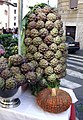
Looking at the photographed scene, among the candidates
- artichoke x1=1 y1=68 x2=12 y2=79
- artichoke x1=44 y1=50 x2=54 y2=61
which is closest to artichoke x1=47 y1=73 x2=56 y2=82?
artichoke x1=44 y1=50 x2=54 y2=61

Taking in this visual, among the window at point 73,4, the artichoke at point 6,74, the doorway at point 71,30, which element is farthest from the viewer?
the doorway at point 71,30

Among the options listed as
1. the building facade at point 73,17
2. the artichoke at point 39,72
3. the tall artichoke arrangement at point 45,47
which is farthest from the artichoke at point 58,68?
the building facade at point 73,17

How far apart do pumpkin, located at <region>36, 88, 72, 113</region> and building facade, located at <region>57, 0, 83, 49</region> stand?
12.5 meters

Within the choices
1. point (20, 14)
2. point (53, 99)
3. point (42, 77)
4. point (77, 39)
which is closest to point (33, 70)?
point (42, 77)

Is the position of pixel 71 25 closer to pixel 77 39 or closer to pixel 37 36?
pixel 77 39

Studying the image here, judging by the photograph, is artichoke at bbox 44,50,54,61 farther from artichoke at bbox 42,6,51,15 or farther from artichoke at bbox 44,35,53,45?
artichoke at bbox 42,6,51,15

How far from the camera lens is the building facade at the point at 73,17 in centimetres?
1387

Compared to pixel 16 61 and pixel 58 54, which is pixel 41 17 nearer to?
pixel 58 54

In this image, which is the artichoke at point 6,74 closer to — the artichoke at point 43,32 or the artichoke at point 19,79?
the artichoke at point 19,79

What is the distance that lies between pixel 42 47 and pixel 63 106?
17.2 inches

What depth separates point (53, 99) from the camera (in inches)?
58.7

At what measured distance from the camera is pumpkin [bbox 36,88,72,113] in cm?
148

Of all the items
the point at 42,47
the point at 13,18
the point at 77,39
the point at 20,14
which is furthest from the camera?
the point at 13,18

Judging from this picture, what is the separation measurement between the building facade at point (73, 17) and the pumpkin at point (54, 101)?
12466mm
